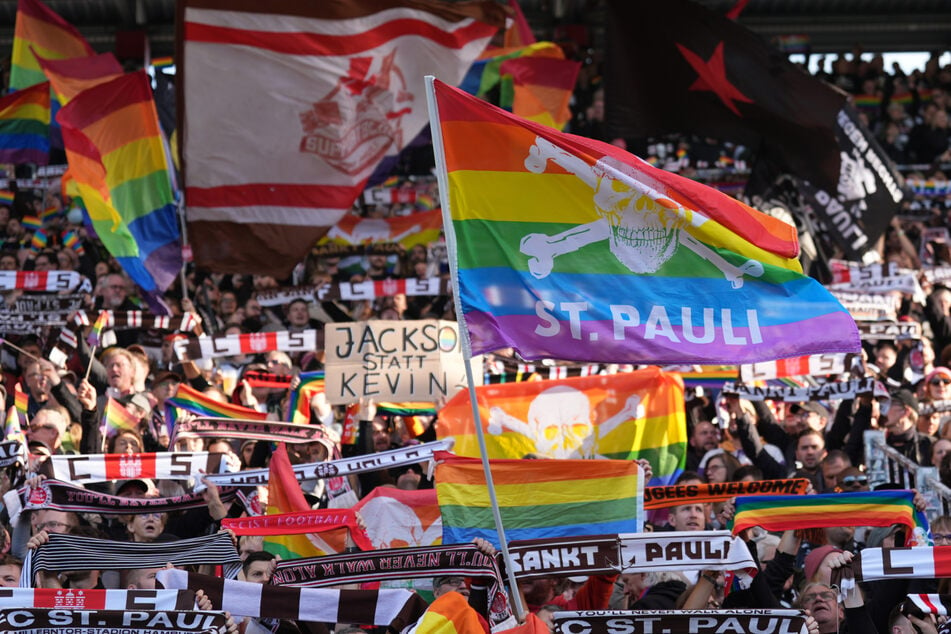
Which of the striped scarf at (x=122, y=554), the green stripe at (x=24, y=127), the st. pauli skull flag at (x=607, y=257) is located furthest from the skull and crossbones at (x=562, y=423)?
the green stripe at (x=24, y=127)

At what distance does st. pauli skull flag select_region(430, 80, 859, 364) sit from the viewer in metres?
6.55

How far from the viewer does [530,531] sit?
7668mm

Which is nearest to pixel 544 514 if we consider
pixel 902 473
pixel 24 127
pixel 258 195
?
pixel 902 473

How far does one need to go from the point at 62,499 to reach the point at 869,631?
4.09 metres

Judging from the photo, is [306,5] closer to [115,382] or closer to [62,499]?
[115,382]

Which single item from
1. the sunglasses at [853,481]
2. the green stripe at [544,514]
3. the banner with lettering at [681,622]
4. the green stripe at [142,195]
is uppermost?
the green stripe at [142,195]

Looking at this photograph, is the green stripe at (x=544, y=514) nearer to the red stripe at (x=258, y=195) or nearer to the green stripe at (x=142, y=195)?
the red stripe at (x=258, y=195)

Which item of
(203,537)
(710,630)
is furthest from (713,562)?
(203,537)

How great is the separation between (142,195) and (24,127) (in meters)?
3.46

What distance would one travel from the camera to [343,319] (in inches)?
551

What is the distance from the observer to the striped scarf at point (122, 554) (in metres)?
7.12

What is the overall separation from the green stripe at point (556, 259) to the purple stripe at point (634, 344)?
26 centimetres

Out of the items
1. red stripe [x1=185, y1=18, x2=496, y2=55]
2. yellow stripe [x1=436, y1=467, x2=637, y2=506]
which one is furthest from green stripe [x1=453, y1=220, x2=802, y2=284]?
red stripe [x1=185, y1=18, x2=496, y2=55]

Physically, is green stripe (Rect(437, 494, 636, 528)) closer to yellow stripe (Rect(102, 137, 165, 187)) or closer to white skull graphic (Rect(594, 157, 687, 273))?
white skull graphic (Rect(594, 157, 687, 273))
